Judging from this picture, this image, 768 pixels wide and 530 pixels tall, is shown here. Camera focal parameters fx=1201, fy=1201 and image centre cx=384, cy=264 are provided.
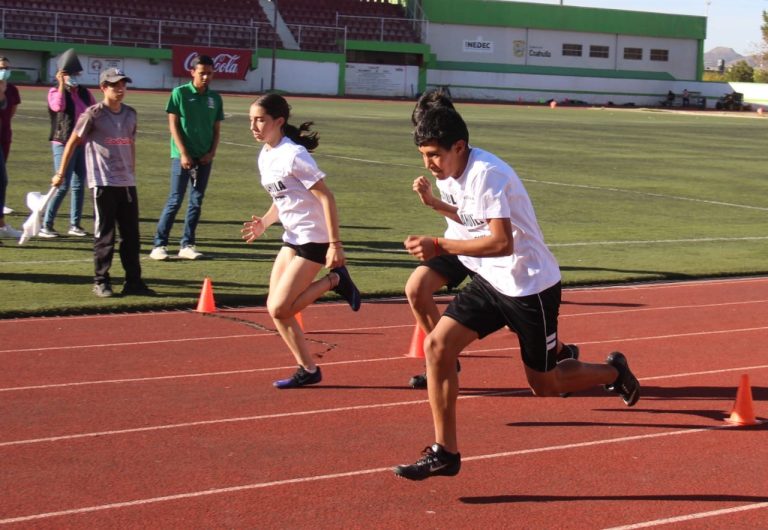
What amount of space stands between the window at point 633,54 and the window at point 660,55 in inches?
51.7

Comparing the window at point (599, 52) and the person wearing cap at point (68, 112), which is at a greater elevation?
the window at point (599, 52)

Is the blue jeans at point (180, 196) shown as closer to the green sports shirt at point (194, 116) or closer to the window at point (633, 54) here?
the green sports shirt at point (194, 116)

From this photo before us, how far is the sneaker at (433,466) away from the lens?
570 cm

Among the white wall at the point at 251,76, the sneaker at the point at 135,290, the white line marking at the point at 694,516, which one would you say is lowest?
the white line marking at the point at 694,516

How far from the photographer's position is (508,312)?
6.00m

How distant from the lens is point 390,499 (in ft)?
18.3

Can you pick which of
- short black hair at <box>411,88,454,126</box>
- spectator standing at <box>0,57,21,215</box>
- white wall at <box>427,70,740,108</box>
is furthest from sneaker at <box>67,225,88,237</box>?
white wall at <box>427,70,740,108</box>

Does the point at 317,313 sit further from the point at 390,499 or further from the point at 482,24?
the point at 482,24

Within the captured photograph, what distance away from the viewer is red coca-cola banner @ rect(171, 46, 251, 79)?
63500 millimetres

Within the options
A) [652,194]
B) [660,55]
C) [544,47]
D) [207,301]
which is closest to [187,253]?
[207,301]

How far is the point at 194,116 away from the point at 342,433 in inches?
273

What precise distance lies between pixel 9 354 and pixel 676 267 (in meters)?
8.24

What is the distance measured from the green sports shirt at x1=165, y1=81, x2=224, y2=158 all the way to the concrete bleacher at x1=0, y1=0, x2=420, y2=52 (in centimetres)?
5124

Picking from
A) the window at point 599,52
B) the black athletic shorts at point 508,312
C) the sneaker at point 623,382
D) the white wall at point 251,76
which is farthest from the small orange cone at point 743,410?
the window at point 599,52
